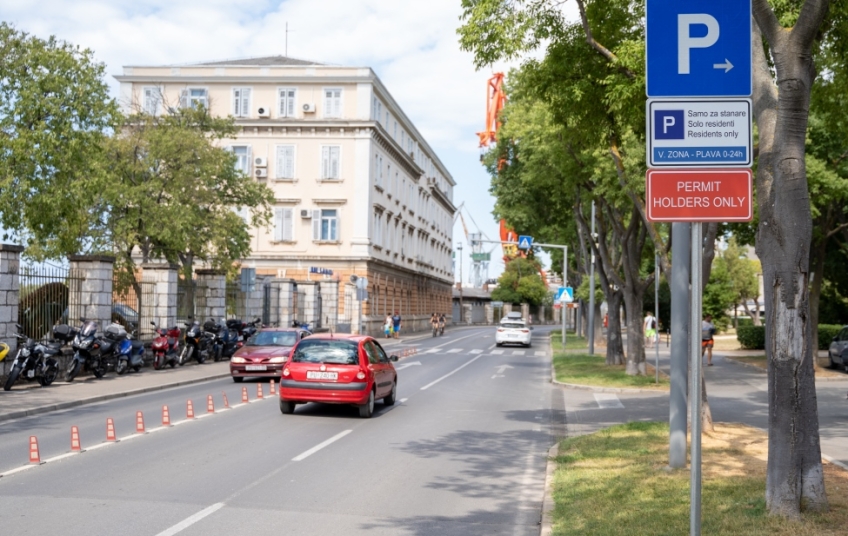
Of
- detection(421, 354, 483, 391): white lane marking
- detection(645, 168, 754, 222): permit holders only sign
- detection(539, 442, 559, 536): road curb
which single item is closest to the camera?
detection(645, 168, 754, 222): permit holders only sign

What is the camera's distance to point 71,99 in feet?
76.5

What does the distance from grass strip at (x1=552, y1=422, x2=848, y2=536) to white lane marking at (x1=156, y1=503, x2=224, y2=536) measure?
3.09m

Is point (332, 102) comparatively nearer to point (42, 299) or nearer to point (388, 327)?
point (388, 327)

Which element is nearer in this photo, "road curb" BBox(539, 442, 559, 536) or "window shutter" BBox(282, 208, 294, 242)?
"road curb" BBox(539, 442, 559, 536)

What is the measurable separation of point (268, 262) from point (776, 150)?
53122mm

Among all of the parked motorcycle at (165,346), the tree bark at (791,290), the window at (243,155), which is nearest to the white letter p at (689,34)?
the tree bark at (791,290)

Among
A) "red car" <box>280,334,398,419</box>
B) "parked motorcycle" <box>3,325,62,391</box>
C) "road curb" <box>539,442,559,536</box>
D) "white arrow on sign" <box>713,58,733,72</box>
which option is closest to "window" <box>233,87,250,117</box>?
"parked motorcycle" <box>3,325,62,391</box>

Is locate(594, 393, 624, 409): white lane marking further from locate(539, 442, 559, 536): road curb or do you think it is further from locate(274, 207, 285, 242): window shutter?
locate(274, 207, 285, 242): window shutter

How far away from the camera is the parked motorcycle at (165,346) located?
86.2 feet

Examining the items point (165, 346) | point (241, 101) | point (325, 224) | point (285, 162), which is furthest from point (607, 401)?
point (241, 101)

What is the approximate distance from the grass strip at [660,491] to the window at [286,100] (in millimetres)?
49672

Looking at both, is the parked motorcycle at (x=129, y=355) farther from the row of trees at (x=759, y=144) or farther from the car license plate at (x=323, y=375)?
the row of trees at (x=759, y=144)

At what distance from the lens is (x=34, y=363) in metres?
19.4

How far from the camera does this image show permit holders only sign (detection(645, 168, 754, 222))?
5.55 meters
